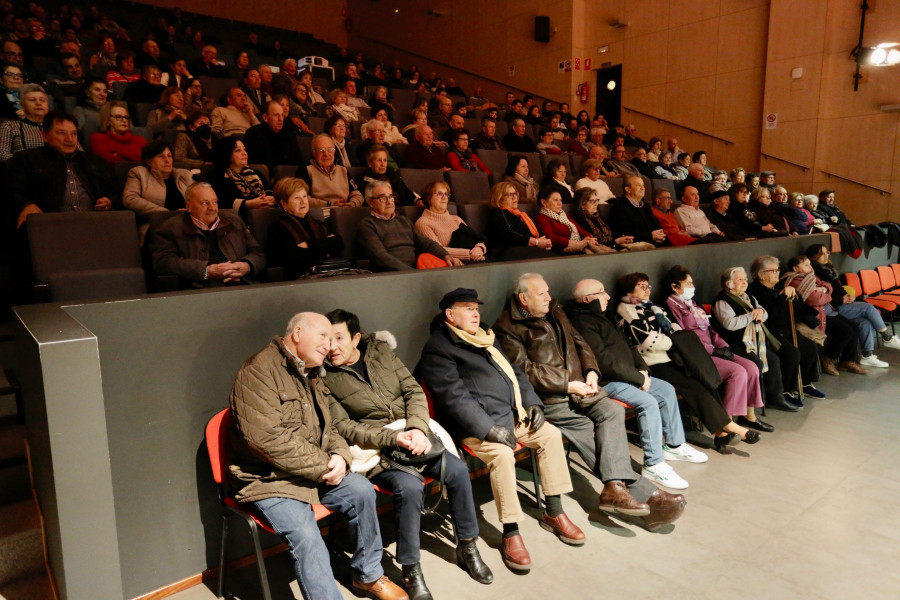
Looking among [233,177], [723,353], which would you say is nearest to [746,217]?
[723,353]

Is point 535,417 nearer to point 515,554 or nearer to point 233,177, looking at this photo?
point 515,554

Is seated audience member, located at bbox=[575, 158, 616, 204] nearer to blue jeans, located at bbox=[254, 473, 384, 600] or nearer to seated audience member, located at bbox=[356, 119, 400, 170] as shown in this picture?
seated audience member, located at bbox=[356, 119, 400, 170]

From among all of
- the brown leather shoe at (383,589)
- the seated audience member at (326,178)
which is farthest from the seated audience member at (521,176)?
the brown leather shoe at (383,589)

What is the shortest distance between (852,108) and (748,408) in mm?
6230

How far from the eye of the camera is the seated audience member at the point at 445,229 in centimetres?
342

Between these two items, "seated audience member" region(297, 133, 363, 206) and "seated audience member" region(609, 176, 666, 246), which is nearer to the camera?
"seated audience member" region(297, 133, 363, 206)

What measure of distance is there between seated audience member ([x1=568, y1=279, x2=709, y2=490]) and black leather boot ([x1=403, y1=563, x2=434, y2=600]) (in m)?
1.15

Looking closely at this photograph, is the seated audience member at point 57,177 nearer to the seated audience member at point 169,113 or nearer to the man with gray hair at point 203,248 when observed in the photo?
the man with gray hair at point 203,248

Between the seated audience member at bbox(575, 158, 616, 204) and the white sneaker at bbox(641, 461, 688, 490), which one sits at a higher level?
the seated audience member at bbox(575, 158, 616, 204)

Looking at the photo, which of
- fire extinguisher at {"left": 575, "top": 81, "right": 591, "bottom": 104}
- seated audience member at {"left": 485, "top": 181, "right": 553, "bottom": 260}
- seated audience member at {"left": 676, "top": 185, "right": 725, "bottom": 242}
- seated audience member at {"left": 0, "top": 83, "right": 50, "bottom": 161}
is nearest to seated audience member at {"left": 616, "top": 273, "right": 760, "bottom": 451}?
seated audience member at {"left": 485, "top": 181, "right": 553, "bottom": 260}

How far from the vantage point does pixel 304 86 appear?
581 centimetres

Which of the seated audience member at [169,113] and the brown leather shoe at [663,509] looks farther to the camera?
A: the seated audience member at [169,113]

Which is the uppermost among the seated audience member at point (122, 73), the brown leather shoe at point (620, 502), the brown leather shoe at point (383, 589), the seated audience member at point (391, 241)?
the seated audience member at point (122, 73)

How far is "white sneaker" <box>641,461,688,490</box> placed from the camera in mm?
2629
